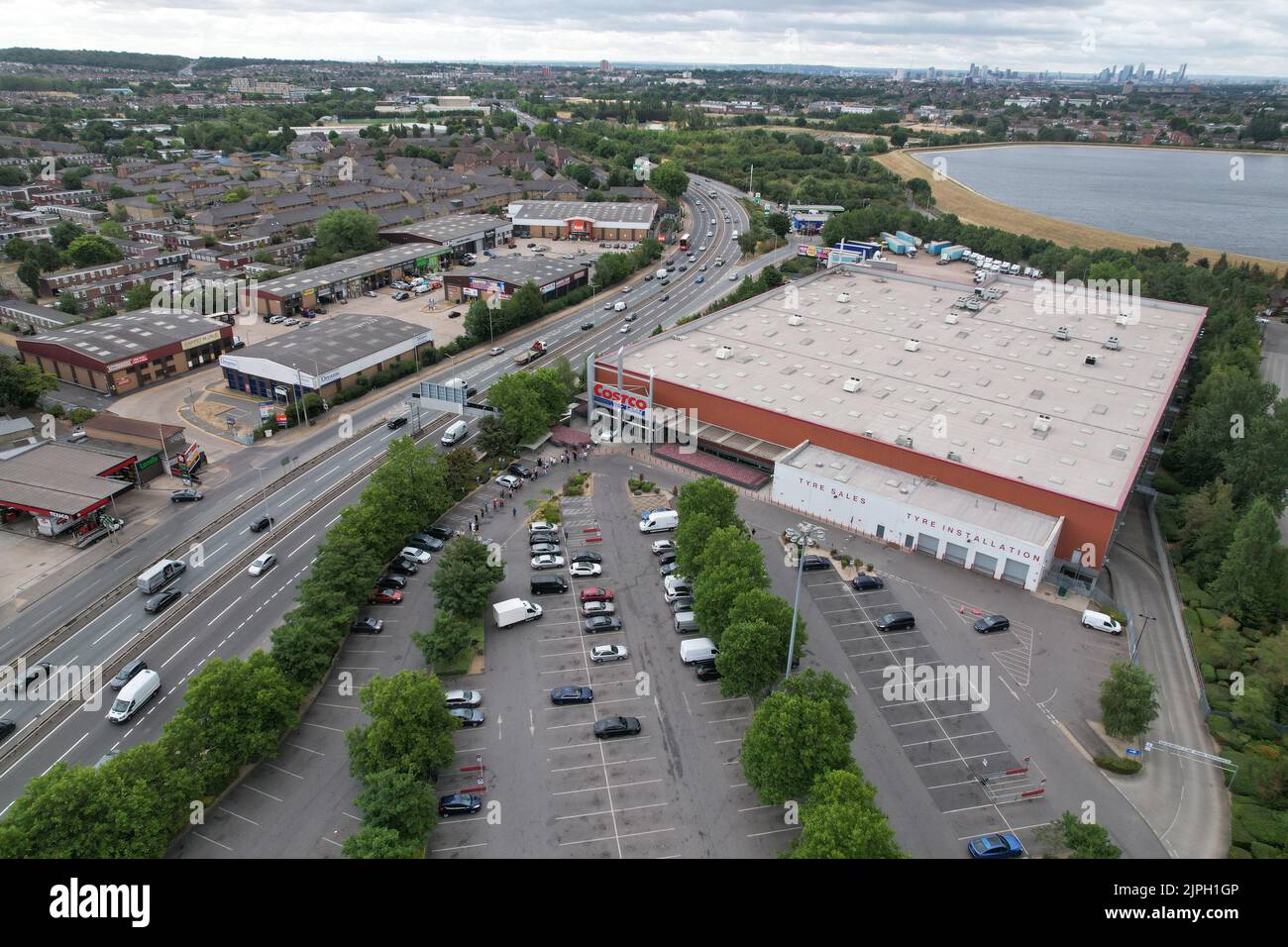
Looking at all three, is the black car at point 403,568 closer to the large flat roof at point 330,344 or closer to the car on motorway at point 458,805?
the car on motorway at point 458,805

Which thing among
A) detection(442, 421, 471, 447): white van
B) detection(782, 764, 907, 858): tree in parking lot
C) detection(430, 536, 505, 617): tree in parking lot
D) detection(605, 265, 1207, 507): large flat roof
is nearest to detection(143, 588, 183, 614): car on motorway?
detection(430, 536, 505, 617): tree in parking lot

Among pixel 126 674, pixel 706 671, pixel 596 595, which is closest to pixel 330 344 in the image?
pixel 126 674

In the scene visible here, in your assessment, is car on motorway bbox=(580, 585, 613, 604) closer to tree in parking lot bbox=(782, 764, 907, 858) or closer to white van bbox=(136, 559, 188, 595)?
tree in parking lot bbox=(782, 764, 907, 858)

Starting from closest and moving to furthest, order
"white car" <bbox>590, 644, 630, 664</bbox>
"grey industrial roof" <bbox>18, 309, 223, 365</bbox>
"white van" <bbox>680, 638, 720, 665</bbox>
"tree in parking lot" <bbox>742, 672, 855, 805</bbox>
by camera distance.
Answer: "tree in parking lot" <bbox>742, 672, 855, 805</bbox>
"white van" <bbox>680, 638, 720, 665</bbox>
"white car" <bbox>590, 644, 630, 664</bbox>
"grey industrial roof" <bbox>18, 309, 223, 365</bbox>

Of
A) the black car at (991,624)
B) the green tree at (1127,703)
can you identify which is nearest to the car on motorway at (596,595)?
the black car at (991,624)

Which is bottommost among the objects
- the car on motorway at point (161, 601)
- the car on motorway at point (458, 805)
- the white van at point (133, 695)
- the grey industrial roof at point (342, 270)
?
the car on motorway at point (458, 805)

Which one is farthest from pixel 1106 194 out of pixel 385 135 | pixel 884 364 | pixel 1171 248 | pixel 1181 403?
pixel 385 135

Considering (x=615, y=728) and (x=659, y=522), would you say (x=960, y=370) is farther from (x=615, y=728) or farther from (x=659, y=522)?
(x=615, y=728)

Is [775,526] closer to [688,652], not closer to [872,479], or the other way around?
[872,479]
